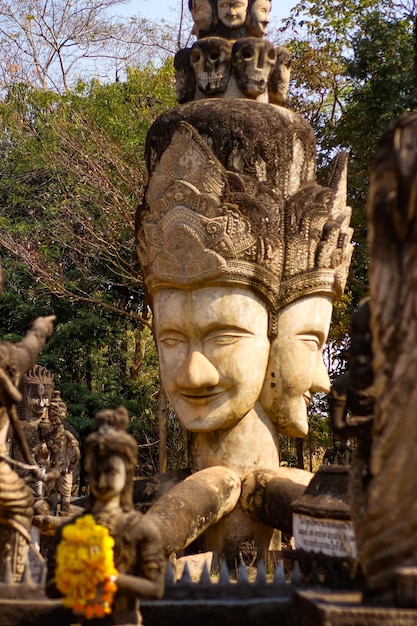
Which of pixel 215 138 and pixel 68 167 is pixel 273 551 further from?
pixel 68 167

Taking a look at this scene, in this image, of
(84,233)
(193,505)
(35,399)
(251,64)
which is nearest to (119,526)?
(193,505)

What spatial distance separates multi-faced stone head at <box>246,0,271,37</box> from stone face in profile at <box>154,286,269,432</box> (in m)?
3.07

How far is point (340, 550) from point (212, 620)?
255 centimetres

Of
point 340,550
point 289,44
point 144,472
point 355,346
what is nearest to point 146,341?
point 144,472

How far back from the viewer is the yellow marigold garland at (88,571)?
15.5 ft

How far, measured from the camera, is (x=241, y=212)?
952 cm

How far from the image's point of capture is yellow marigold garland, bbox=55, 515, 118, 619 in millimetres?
4723

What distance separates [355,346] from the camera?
18.2 feet

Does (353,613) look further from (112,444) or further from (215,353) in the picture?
(215,353)

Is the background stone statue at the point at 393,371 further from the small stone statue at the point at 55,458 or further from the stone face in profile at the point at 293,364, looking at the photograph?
the small stone statue at the point at 55,458

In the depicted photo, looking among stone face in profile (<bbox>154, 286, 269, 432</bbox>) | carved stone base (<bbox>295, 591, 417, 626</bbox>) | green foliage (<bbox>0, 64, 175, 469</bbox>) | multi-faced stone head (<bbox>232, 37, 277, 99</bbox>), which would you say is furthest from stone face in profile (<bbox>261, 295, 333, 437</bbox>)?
green foliage (<bbox>0, 64, 175, 469</bbox>)

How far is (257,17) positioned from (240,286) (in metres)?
3.12

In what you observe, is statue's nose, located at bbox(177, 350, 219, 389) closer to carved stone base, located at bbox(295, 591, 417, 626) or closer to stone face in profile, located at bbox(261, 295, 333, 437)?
stone face in profile, located at bbox(261, 295, 333, 437)

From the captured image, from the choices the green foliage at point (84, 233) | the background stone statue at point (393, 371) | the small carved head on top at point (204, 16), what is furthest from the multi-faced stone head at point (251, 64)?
the green foliage at point (84, 233)
